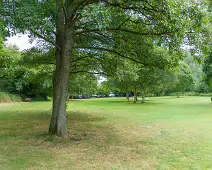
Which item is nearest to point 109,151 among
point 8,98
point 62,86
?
point 62,86

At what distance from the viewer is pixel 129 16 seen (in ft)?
21.7

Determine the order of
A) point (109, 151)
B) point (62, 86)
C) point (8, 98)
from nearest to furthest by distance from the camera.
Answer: point (109, 151)
point (62, 86)
point (8, 98)

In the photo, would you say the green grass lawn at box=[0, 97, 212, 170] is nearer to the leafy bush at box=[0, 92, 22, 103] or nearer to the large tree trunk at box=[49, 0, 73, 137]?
the large tree trunk at box=[49, 0, 73, 137]

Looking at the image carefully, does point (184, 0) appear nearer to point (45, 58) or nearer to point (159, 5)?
point (159, 5)

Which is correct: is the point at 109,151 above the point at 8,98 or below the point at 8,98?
below

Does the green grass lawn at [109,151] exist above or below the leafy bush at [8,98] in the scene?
below

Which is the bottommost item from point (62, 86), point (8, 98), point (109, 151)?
point (109, 151)

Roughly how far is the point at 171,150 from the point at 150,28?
13.5ft

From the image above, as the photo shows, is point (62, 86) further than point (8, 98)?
No

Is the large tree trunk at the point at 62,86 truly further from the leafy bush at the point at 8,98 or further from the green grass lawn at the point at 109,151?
the leafy bush at the point at 8,98

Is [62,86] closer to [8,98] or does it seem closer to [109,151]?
[109,151]

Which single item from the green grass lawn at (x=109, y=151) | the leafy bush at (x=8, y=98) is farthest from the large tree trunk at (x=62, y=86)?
the leafy bush at (x=8, y=98)

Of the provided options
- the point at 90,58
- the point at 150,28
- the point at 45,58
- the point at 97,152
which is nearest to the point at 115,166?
the point at 97,152

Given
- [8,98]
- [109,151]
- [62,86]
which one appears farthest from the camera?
[8,98]
